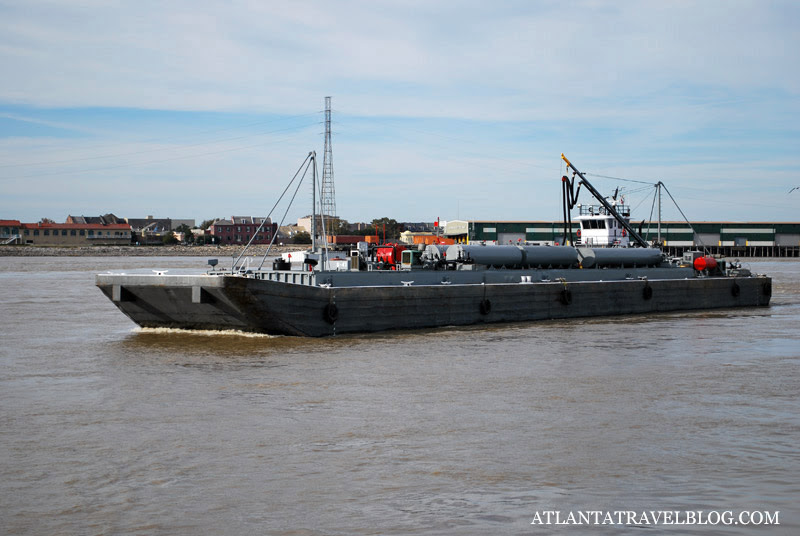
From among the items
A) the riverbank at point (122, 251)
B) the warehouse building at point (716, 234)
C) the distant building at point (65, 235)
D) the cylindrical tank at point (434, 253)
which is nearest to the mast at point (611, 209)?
the cylindrical tank at point (434, 253)

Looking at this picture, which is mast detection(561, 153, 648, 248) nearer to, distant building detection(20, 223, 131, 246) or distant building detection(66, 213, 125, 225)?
distant building detection(20, 223, 131, 246)

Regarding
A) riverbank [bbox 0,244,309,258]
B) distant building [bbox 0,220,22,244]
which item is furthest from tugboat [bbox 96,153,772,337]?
distant building [bbox 0,220,22,244]

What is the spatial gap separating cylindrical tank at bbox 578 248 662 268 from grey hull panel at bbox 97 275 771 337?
181 centimetres

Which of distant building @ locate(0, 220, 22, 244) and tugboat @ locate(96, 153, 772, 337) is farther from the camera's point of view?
distant building @ locate(0, 220, 22, 244)

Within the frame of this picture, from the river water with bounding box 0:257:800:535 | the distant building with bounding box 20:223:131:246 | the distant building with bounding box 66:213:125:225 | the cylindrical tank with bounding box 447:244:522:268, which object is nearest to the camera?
the river water with bounding box 0:257:800:535

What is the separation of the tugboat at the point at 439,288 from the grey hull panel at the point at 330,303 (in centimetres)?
4

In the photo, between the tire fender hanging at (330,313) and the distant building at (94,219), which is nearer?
the tire fender hanging at (330,313)

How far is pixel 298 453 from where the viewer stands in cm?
1228

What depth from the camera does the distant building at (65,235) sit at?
164875 mm

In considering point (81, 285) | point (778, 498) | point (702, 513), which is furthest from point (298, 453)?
point (81, 285)

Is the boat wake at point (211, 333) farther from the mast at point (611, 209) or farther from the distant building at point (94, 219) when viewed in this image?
the distant building at point (94, 219)

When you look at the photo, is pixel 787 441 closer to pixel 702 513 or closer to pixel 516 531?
pixel 702 513

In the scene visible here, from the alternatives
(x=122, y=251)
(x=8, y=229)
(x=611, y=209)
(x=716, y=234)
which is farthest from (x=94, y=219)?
(x=611, y=209)

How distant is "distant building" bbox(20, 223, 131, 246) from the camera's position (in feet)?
541
